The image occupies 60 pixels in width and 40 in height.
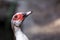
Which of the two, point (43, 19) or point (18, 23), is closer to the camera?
point (18, 23)

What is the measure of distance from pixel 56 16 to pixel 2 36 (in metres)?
0.64

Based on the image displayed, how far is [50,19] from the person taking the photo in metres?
1.49

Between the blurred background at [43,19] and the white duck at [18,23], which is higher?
the blurred background at [43,19]

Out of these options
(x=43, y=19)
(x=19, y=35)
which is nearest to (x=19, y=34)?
(x=19, y=35)

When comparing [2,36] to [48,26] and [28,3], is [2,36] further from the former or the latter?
[48,26]

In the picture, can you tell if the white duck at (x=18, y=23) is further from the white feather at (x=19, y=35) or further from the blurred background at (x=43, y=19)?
the blurred background at (x=43, y=19)

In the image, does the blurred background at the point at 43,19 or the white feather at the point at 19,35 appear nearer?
the white feather at the point at 19,35

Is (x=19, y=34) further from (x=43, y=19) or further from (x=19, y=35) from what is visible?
(x=43, y=19)

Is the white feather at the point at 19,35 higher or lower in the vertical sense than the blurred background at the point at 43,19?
lower

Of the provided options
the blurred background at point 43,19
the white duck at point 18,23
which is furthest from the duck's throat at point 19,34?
the blurred background at point 43,19

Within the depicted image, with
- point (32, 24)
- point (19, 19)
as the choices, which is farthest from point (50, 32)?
point (19, 19)

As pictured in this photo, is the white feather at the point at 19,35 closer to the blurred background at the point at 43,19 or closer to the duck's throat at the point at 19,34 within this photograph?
the duck's throat at the point at 19,34

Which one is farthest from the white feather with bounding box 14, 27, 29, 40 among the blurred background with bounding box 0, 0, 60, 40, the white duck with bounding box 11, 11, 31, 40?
the blurred background with bounding box 0, 0, 60, 40

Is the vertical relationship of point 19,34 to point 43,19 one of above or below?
below
